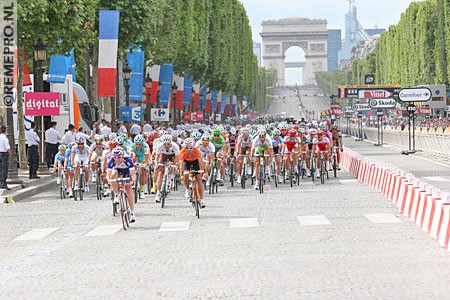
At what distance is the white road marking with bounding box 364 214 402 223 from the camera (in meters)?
19.2

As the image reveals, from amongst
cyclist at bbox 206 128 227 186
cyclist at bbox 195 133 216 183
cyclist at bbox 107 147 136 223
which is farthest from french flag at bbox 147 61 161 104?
cyclist at bbox 107 147 136 223

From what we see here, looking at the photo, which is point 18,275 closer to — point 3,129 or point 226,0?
point 3,129

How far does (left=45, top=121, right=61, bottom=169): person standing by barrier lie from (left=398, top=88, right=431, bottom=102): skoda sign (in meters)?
18.9

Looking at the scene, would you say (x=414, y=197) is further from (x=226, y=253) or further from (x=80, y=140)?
(x=80, y=140)

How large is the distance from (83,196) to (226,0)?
236 feet

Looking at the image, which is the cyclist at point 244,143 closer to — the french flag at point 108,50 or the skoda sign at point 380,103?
the french flag at point 108,50

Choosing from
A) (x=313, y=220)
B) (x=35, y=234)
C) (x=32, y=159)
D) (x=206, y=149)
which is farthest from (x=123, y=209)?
(x=32, y=159)

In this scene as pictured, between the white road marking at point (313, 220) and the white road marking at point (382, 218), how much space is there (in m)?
0.78

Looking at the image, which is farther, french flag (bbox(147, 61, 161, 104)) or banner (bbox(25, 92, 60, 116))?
french flag (bbox(147, 61, 161, 104))

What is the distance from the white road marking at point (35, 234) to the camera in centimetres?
1870

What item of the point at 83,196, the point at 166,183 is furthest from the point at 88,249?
the point at 83,196

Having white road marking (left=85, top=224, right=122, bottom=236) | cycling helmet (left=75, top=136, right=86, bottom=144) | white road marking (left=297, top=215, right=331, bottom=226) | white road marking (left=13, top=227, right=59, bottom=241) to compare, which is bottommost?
white road marking (left=13, top=227, right=59, bottom=241)

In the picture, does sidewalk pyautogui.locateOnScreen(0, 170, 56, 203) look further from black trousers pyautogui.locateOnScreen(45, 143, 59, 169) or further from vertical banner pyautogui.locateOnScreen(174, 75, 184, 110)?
vertical banner pyautogui.locateOnScreen(174, 75, 184, 110)

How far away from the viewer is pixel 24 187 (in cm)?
3058
